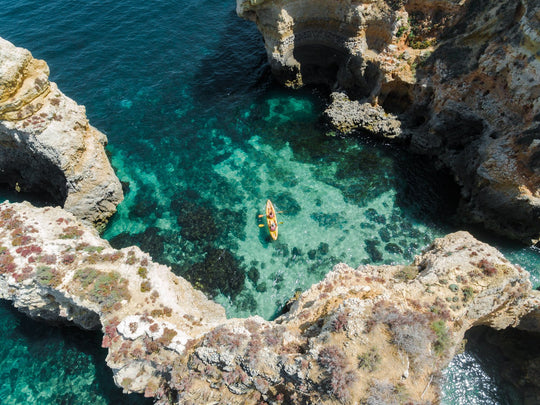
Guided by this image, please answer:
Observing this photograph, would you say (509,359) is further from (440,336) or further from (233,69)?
(233,69)

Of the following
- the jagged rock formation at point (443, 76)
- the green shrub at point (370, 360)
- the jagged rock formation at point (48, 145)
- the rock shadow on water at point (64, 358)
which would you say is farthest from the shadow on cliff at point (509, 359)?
the jagged rock formation at point (48, 145)

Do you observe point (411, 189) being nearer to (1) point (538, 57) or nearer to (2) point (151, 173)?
(1) point (538, 57)

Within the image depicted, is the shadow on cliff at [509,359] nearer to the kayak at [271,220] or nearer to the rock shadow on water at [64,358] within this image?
the kayak at [271,220]

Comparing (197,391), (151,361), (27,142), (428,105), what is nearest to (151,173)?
(27,142)

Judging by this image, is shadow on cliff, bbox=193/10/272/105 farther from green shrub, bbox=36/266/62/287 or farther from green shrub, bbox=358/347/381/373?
green shrub, bbox=358/347/381/373

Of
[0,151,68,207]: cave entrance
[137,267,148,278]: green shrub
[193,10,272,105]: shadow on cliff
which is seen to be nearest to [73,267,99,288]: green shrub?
[137,267,148,278]: green shrub

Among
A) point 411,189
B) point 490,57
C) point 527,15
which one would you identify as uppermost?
point 527,15
